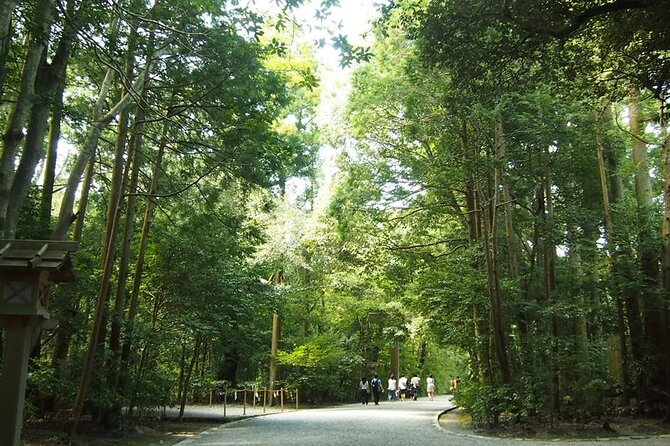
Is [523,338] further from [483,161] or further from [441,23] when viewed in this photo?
[441,23]

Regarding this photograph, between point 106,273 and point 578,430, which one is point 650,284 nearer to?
point 578,430

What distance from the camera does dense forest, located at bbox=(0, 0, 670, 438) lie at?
23.8ft

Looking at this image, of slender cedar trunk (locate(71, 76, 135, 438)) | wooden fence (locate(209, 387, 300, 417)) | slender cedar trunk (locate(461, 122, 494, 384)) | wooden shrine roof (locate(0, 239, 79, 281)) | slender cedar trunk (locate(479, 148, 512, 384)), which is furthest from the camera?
wooden fence (locate(209, 387, 300, 417))

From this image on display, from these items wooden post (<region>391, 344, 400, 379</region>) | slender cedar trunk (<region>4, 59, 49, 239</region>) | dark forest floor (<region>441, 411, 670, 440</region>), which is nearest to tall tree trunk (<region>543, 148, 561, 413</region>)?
dark forest floor (<region>441, 411, 670, 440</region>)

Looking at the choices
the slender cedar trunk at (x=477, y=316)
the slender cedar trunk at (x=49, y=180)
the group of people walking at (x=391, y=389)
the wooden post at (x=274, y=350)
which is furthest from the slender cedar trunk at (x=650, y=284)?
the wooden post at (x=274, y=350)

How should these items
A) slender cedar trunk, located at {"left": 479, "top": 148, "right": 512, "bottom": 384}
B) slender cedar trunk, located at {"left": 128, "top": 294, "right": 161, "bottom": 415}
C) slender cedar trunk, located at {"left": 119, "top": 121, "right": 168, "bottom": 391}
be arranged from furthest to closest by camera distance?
slender cedar trunk, located at {"left": 479, "top": 148, "right": 512, "bottom": 384} → slender cedar trunk, located at {"left": 128, "top": 294, "right": 161, "bottom": 415} → slender cedar trunk, located at {"left": 119, "top": 121, "right": 168, "bottom": 391}

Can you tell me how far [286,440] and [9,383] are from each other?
544 centimetres

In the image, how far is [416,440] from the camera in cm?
Answer: 975

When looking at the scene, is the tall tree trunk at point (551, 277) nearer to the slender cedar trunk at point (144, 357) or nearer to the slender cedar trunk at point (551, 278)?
the slender cedar trunk at point (551, 278)

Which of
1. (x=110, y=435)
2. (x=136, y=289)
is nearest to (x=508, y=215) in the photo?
(x=136, y=289)

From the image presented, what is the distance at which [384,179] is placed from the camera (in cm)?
1620

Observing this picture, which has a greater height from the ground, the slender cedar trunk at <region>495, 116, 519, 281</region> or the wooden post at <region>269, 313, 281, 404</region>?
the slender cedar trunk at <region>495, 116, 519, 281</region>

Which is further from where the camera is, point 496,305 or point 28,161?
point 496,305

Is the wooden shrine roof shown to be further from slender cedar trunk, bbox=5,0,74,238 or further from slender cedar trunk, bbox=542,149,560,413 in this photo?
slender cedar trunk, bbox=542,149,560,413
